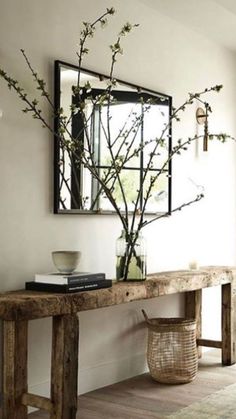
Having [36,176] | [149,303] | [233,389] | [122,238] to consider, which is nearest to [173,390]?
[233,389]

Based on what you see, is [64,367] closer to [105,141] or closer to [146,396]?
[146,396]

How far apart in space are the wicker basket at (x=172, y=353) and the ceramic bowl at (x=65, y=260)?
94cm

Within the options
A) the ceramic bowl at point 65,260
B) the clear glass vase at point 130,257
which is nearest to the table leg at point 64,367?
the ceramic bowl at point 65,260

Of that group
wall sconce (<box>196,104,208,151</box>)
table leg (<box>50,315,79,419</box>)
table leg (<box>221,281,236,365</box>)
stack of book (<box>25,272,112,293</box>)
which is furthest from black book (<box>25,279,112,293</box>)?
wall sconce (<box>196,104,208,151</box>)

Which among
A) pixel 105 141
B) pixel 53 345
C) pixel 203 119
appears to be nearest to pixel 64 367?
pixel 53 345

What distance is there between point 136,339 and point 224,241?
131 centimetres

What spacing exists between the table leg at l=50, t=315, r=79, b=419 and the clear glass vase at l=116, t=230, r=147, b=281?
69 centimetres

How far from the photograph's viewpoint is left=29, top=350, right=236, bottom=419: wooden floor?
10.3 ft

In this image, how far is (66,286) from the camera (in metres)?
2.86

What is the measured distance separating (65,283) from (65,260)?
8.5 inches

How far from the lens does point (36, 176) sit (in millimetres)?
3264

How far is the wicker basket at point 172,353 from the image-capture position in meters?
3.72

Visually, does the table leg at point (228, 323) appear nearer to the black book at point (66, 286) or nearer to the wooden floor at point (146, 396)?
the wooden floor at point (146, 396)

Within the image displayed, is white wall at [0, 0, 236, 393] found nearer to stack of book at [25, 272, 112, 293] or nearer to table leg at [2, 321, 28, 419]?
stack of book at [25, 272, 112, 293]
